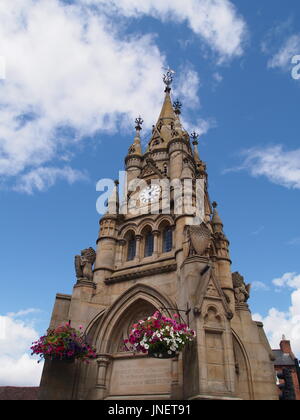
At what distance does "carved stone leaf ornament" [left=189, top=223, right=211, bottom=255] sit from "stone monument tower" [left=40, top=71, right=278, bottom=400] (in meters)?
0.05

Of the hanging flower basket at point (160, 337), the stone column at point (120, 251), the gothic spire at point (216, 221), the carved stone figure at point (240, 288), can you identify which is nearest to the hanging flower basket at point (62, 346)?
the hanging flower basket at point (160, 337)

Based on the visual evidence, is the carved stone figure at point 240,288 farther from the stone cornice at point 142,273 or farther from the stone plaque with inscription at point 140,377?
the stone plaque with inscription at point 140,377

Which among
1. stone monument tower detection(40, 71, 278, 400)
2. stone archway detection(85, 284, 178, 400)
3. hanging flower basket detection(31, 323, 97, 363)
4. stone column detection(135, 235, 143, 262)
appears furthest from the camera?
stone column detection(135, 235, 143, 262)

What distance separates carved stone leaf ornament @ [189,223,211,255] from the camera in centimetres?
1584

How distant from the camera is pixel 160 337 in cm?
1133

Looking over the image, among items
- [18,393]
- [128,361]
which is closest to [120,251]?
[128,361]

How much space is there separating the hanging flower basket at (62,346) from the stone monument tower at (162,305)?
1755 millimetres

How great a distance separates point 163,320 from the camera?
11.8m

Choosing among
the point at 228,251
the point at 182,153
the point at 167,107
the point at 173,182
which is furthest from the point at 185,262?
the point at 167,107

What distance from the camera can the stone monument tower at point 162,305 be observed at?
1303cm

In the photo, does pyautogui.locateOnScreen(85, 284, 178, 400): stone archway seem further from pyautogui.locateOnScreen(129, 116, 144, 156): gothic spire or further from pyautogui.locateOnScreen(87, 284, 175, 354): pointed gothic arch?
pyautogui.locateOnScreen(129, 116, 144, 156): gothic spire

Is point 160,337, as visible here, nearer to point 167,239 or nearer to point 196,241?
point 196,241

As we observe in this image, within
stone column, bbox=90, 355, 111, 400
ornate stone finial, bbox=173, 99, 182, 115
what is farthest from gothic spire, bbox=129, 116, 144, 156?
stone column, bbox=90, 355, 111, 400
